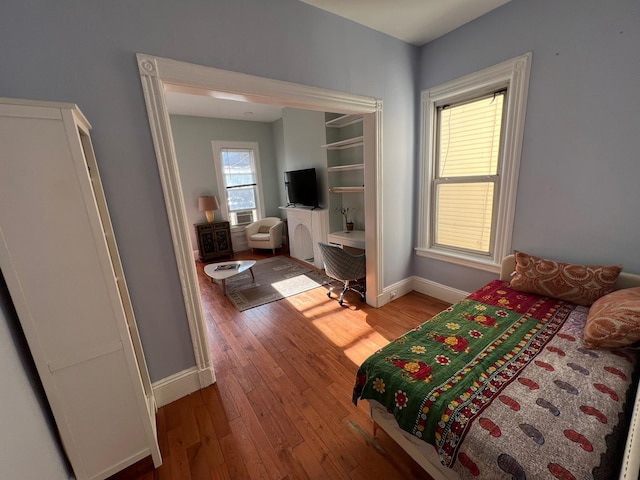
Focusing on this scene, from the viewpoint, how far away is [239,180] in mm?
5703

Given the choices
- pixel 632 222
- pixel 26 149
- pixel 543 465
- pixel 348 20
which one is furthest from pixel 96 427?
pixel 632 222

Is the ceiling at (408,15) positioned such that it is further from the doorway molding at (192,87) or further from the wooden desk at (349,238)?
the wooden desk at (349,238)

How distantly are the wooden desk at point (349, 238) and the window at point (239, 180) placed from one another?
9.00 feet

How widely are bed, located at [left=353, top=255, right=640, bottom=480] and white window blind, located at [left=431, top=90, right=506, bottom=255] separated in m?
1.15

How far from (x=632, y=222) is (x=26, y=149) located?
3.36 m

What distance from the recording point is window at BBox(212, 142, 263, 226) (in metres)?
5.41

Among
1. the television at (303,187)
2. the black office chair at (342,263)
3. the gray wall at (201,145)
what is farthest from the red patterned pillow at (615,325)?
the gray wall at (201,145)

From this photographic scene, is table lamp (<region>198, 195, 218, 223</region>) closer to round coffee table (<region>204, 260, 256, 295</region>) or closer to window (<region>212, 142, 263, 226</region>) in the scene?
window (<region>212, 142, 263, 226</region>)

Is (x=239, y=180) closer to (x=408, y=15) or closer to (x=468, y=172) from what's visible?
(x=408, y=15)

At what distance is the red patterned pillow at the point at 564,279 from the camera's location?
1.71m

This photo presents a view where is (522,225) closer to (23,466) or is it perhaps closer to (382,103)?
(382,103)

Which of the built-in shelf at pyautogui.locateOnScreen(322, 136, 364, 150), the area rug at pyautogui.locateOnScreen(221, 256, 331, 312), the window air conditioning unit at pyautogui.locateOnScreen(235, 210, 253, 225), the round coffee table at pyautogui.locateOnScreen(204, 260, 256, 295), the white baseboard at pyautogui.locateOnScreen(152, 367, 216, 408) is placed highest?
the built-in shelf at pyautogui.locateOnScreen(322, 136, 364, 150)

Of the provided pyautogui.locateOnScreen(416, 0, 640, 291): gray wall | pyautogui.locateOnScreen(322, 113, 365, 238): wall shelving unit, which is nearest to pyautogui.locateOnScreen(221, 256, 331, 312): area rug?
pyautogui.locateOnScreen(322, 113, 365, 238): wall shelving unit

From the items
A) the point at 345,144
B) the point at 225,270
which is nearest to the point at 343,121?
the point at 345,144
